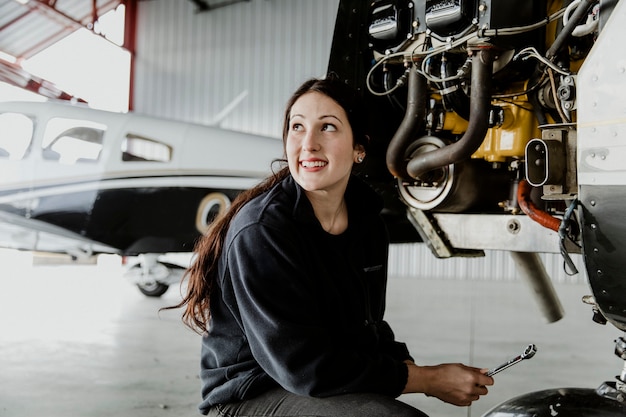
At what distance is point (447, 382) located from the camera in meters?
1.45

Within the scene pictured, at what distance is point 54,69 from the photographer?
11227 mm

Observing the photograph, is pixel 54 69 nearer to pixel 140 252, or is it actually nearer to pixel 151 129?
pixel 151 129

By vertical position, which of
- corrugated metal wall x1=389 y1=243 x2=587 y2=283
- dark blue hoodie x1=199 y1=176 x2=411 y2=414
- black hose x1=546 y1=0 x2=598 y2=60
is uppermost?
black hose x1=546 y1=0 x2=598 y2=60

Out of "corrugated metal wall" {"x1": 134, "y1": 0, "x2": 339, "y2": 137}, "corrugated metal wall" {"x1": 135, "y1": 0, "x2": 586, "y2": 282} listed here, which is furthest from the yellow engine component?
"corrugated metal wall" {"x1": 134, "y1": 0, "x2": 339, "y2": 137}

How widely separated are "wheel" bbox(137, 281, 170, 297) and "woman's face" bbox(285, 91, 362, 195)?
5.12 meters

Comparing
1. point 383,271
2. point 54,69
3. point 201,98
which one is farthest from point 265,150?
point 201,98

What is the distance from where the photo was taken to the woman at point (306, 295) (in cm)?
132

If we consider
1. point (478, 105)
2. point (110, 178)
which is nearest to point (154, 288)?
point (110, 178)

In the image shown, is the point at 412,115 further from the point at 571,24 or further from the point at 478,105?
the point at 571,24

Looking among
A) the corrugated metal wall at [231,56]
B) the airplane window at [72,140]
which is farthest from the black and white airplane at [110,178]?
the corrugated metal wall at [231,56]

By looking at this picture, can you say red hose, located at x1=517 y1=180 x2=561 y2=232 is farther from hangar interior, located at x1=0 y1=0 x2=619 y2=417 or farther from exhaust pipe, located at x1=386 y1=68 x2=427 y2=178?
hangar interior, located at x1=0 y1=0 x2=619 y2=417

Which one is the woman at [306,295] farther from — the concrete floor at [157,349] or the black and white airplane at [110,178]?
the black and white airplane at [110,178]

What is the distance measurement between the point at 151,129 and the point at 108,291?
101 inches

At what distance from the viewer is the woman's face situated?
4.88 ft
